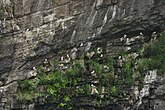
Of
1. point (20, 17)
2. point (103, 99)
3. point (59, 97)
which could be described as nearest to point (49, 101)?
point (59, 97)

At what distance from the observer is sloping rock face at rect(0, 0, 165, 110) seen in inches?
707

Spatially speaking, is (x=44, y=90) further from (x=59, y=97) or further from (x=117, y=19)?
(x=117, y=19)

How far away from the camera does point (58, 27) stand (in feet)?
60.4

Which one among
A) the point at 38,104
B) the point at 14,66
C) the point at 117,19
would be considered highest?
the point at 117,19

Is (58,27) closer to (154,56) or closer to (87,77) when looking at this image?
(87,77)

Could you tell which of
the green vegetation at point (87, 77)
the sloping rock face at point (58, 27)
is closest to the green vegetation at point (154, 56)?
the green vegetation at point (87, 77)

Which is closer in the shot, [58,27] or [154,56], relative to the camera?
[154,56]

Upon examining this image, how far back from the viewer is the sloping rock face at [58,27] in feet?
58.9

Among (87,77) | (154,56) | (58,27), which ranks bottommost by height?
(87,77)

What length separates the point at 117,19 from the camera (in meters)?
18.0

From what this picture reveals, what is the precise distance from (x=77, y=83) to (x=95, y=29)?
2.02 metres

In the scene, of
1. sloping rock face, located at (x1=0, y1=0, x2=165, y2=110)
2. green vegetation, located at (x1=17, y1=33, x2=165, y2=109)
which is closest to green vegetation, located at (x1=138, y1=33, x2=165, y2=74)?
green vegetation, located at (x1=17, y1=33, x2=165, y2=109)

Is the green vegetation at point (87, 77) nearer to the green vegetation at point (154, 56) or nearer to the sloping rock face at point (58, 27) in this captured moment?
the green vegetation at point (154, 56)

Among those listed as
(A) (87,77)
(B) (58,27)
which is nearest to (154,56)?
(A) (87,77)
